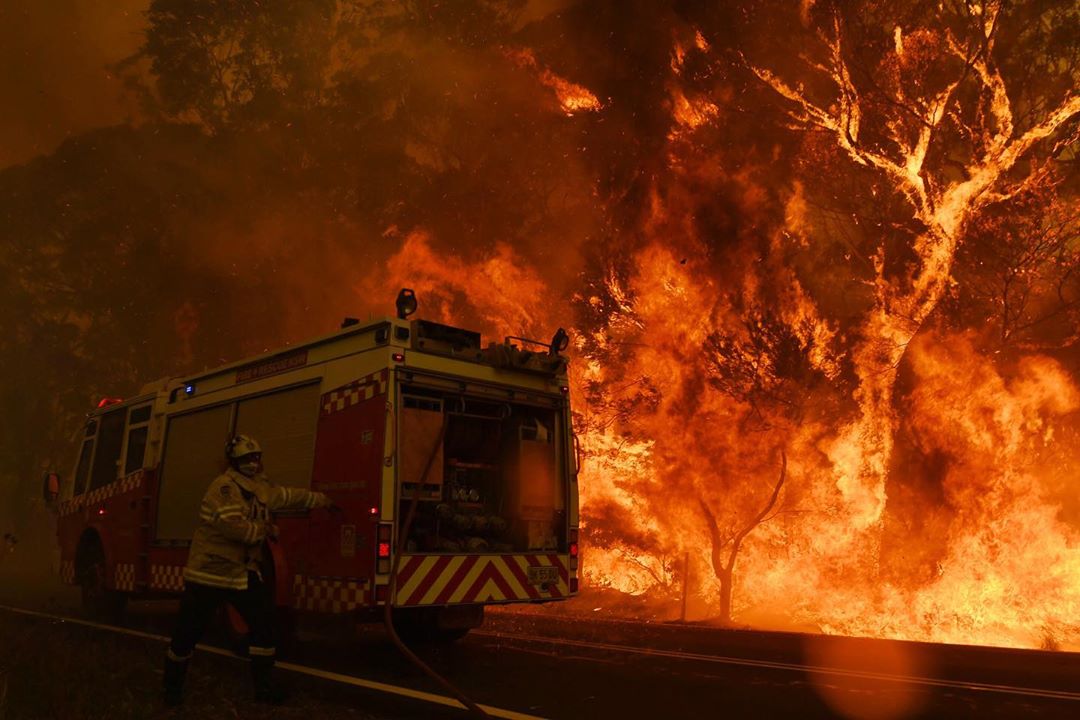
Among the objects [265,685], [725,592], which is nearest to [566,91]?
[725,592]

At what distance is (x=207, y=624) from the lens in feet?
19.7

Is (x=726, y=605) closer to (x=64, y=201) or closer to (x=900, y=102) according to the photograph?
(x=900, y=102)

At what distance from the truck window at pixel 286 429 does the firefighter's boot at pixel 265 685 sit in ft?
7.56

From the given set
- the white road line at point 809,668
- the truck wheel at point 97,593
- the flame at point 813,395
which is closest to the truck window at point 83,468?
the truck wheel at point 97,593

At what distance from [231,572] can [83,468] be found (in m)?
7.47

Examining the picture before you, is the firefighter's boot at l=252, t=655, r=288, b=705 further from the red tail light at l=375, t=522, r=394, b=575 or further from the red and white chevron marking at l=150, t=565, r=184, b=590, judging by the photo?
the red and white chevron marking at l=150, t=565, r=184, b=590

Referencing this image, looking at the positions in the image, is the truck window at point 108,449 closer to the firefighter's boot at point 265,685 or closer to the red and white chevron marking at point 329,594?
the red and white chevron marking at point 329,594

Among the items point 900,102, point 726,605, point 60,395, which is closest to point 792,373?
point 726,605

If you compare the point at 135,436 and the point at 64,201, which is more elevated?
the point at 64,201

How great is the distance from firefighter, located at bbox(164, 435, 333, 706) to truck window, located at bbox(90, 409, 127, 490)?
612cm

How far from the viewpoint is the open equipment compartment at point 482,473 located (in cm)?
784

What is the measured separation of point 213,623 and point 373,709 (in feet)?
18.0

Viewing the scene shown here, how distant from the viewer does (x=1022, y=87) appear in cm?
1695

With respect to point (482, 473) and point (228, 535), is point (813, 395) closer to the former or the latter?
point (482, 473)
